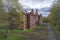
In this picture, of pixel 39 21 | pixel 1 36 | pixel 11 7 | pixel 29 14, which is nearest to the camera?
pixel 1 36

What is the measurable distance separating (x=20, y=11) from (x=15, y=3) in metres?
1.39

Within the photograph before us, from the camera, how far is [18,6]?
89.3ft

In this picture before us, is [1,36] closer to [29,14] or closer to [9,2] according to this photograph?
[9,2]

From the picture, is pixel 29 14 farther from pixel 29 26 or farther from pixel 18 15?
pixel 18 15

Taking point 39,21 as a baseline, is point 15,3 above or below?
above

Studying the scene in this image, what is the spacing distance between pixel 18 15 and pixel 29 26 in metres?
9.11

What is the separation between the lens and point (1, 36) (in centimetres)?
1118

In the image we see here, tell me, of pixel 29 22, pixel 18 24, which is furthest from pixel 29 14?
pixel 18 24

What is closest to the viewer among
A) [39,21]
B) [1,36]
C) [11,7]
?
[1,36]

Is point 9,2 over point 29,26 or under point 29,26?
over

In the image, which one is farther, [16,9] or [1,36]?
[16,9]

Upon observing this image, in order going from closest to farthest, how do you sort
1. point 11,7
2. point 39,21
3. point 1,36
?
point 1,36
point 11,7
point 39,21

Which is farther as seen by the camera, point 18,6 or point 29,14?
point 29,14

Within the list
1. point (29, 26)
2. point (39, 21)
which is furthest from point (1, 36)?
point (39, 21)
